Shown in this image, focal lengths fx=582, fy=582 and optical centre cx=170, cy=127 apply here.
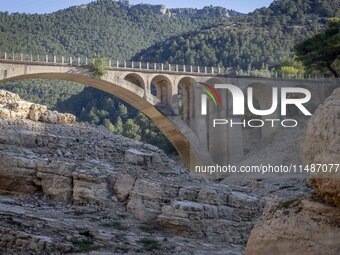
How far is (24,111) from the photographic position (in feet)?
82.8

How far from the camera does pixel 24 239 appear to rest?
15445mm

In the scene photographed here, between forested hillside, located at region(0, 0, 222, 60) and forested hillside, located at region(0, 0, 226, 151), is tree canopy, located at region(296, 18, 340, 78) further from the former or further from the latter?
forested hillside, located at region(0, 0, 222, 60)

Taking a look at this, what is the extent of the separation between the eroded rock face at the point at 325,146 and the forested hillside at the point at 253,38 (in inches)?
4324

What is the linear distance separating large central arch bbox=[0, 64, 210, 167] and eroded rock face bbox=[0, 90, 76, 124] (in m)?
18.4

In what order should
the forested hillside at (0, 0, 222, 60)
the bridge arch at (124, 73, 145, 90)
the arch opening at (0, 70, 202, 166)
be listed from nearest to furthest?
the arch opening at (0, 70, 202, 166) < the bridge arch at (124, 73, 145, 90) < the forested hillside at (0, 0, 222, 60)

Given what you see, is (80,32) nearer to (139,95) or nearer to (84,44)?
(84,44)

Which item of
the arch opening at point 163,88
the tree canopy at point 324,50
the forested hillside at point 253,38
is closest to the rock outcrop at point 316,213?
the arch opening at point 163,88

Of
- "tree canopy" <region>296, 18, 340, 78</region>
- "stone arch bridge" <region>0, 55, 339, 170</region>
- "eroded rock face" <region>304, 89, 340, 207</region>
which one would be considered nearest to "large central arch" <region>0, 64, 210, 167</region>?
"stone arch bridge" <region>0, 55, 339, 170</region>

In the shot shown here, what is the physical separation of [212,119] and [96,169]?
33.1 metres

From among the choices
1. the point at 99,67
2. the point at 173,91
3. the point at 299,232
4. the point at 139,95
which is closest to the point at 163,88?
the point at 173,91

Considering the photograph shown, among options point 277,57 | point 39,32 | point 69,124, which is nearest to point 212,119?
point 69,124

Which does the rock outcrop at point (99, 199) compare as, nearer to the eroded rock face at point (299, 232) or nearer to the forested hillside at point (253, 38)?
the eroded rock face at point (299, 232)

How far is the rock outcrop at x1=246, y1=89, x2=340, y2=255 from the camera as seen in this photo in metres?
7.28

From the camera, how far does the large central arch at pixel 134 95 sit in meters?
45.5
